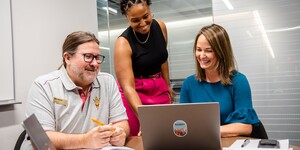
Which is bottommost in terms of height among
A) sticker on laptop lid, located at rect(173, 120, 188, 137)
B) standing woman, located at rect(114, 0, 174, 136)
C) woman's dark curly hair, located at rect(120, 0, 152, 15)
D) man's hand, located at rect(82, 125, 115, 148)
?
man's hand, located at rect(82, 125, 115, 148)

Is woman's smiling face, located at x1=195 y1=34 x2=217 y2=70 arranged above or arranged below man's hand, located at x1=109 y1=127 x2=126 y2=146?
above

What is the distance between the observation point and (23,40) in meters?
2.40

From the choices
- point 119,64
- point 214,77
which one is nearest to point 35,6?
point 119,64

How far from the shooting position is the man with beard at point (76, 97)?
159 cm

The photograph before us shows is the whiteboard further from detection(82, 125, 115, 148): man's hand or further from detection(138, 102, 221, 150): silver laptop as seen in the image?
detection(138, 102, 221, 150): silver laptop

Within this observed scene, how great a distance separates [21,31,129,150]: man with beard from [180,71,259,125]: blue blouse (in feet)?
1.71

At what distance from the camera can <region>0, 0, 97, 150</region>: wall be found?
2.28 meters

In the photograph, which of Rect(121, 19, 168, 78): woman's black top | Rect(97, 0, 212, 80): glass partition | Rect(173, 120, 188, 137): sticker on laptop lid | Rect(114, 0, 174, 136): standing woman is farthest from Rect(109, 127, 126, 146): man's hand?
Rect(97, 0, 212, 80): glass partition

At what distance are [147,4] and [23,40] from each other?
43.1 inches

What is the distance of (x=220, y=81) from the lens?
1852 mm

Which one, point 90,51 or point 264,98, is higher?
point 90,51

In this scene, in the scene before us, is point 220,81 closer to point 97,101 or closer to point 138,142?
→ point 138,142

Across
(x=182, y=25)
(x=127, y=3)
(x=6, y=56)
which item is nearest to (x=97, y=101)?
(x=127, y=3)

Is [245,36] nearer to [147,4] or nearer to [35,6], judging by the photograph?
[147,4]
